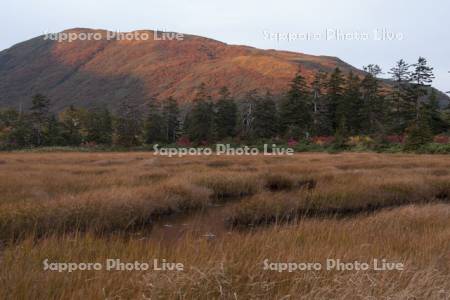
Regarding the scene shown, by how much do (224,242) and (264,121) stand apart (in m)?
42.2

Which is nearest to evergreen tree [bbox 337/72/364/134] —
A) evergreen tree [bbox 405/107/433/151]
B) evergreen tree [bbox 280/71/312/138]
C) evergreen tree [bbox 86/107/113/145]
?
evergreen tree [bbox 280/71/312/138]

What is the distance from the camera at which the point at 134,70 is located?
Answer: 128 metres

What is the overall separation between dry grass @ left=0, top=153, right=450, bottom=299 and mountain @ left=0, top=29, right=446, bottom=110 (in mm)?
70717

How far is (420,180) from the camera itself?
1315 cm

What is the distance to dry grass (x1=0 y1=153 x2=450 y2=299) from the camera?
3.18m

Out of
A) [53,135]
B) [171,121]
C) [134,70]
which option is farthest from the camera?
[134,70]

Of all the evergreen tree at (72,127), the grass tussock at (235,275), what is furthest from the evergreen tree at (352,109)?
the grass tussock at (235,275)

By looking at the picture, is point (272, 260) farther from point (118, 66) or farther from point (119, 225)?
point (118, 66)

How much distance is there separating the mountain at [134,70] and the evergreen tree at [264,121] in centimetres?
3365

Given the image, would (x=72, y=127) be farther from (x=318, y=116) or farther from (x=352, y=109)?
(x=352, y=109)

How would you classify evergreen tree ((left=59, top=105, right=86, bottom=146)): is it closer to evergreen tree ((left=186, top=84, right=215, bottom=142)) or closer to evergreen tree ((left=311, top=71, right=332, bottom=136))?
evergreen tree ((left=186, top=84, right=215, bottom=142))

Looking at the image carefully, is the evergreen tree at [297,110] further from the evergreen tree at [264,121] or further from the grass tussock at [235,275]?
the grass tussock at [235,275]

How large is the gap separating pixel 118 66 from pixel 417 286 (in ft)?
465

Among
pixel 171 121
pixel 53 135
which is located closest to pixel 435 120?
pixel 171 121
